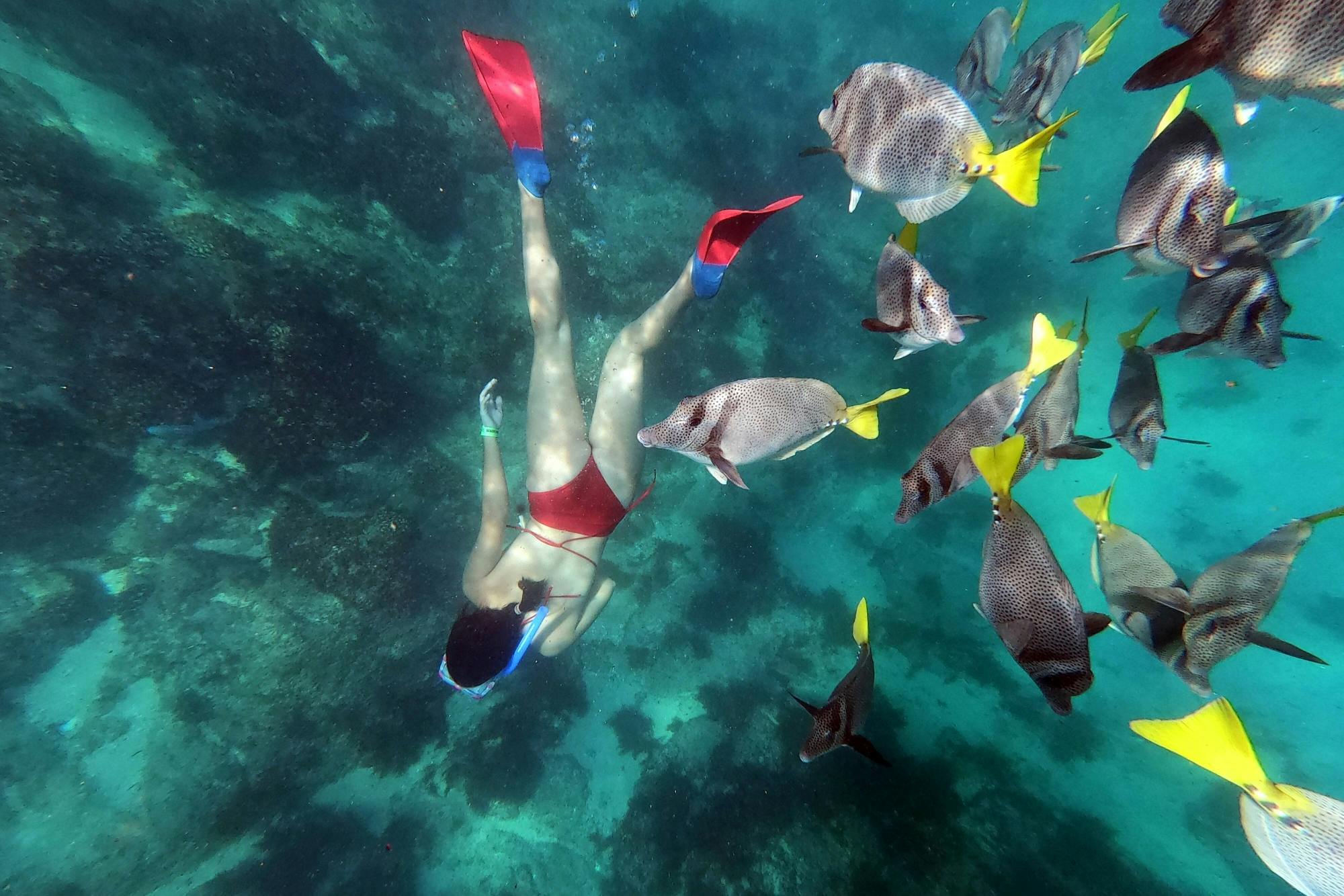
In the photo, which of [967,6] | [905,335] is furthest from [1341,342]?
[905,335]

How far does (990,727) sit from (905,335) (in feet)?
31.6

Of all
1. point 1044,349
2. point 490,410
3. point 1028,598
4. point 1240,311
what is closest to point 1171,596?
point 1028,598

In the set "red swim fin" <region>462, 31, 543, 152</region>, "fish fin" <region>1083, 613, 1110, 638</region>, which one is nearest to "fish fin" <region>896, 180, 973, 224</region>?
"fish fin" <region>1083, 613, 1110, 638</region>

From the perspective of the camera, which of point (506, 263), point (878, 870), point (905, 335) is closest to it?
point (905, 335)

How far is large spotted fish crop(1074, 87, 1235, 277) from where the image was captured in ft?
7.73

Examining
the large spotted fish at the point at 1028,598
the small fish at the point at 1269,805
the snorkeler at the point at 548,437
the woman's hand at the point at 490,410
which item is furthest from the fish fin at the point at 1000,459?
the woman's hand at the point at 490,410

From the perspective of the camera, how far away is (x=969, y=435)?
2576mm

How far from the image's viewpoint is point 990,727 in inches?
347

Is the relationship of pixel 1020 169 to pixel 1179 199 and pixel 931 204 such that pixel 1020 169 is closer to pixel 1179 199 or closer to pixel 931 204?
pixel 931 204

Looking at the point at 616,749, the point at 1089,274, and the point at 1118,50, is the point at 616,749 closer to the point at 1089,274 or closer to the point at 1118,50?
the point at 1089,274

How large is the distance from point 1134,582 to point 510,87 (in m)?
6.57

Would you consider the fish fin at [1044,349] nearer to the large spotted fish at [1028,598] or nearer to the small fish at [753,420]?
the large spotted fish at [1028,598]

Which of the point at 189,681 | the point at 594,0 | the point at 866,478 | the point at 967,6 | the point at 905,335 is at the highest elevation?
the point at 967,6

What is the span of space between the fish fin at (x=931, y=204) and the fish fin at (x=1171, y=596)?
2595 millimetres
